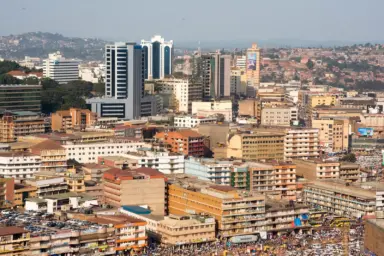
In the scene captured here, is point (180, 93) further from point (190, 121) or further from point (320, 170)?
point (320, 170)

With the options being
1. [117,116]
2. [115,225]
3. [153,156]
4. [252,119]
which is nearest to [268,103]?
[252,119]

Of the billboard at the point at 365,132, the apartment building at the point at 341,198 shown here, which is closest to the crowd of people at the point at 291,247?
the apartment building at the point at 341,198

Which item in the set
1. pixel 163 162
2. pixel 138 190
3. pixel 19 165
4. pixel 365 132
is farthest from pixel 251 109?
pixel 138 190

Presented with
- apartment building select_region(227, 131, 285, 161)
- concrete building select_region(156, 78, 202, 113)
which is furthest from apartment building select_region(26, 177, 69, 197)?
concrete building select_region(156, 78, 202, 113)

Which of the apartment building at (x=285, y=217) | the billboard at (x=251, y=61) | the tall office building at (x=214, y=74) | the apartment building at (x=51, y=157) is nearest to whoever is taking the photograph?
the apartment building at (x=285, y=217)

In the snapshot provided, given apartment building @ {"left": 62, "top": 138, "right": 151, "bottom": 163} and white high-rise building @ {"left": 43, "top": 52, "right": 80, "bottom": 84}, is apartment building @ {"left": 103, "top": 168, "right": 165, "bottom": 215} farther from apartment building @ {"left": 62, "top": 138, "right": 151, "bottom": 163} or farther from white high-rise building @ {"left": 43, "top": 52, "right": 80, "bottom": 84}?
white high-rise building @ {"left": 43, "top": 52, "right": 80, "bottom": 84}

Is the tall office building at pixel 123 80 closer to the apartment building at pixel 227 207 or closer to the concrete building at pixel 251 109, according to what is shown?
the concrete building at pixel 251 109
